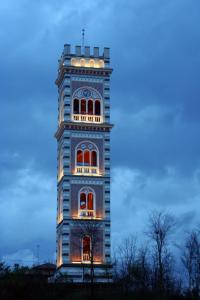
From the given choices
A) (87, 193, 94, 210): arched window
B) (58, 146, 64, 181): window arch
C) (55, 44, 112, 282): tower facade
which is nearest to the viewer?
(55, 44, 112, 282): tower facade

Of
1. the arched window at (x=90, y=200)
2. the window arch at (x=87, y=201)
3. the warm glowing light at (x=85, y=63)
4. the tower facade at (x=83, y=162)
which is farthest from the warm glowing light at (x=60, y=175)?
the warm glowing light at (x=85, y=63)

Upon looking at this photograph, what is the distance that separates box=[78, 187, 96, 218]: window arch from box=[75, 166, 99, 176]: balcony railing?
200 centimetres

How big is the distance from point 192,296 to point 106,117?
35094mm

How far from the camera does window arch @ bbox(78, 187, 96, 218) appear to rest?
85312 millimetres

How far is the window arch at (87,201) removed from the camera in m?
85.3

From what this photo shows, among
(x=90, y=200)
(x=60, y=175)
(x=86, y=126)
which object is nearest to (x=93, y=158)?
(x=86, y=126)

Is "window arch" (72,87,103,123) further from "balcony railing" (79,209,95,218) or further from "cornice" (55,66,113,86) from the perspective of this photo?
"balcony railing" (79,209,95,218)

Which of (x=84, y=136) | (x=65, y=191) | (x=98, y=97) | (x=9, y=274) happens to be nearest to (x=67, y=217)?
(x=65, y=191)

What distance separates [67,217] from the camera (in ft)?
276

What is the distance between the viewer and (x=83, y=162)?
87.2 metres

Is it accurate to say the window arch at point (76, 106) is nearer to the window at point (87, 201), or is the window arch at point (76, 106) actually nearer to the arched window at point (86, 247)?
the window at point (87, 201)

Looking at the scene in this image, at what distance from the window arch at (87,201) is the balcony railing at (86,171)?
6.56ft

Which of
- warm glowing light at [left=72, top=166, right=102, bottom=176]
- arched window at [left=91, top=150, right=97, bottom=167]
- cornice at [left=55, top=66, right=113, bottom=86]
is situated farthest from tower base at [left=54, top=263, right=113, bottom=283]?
cornice at [left=55, top=66, right=113, bottom=86]

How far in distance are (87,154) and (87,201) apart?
6130 mm
